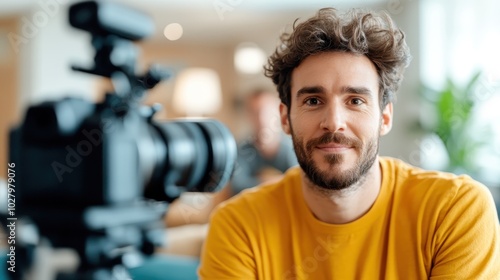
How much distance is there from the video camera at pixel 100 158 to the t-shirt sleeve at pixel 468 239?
569 millimetres

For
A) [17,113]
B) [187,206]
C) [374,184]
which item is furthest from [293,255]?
[17,113]

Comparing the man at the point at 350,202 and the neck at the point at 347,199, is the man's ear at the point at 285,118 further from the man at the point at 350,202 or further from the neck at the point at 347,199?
the neck at the point at 347,199

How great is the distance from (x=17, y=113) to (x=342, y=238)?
488cm

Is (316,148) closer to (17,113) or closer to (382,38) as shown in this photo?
(382,38)

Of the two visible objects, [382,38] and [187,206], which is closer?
[382,38]

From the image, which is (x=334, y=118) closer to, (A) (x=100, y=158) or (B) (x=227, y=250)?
(B) (x=227, y=250)

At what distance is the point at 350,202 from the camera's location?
123 centimetres

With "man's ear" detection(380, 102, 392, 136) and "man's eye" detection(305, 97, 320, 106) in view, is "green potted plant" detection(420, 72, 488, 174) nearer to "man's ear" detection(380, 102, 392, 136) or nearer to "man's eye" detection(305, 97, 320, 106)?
"man's ear" detection(380, 102, 392, 136)

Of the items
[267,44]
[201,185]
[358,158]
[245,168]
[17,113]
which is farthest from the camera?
[267,44]

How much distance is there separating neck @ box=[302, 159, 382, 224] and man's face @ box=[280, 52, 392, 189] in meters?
0.03

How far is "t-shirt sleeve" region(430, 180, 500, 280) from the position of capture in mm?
1091

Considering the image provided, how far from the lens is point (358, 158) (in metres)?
1.17

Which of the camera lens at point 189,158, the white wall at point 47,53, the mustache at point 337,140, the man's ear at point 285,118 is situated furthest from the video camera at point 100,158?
the white wall at point 47,53

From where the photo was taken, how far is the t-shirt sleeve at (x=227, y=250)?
1.22 metres
